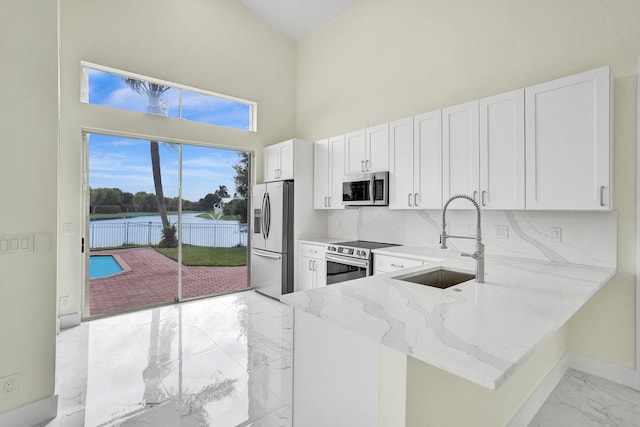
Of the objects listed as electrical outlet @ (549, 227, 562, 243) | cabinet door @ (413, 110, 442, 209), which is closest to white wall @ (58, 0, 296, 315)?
cabinet door @ (413, 110, 442, 209)

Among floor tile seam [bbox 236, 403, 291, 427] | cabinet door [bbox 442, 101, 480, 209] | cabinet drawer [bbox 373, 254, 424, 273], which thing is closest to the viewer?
floor tile seam [bbox 236, 403, 291, 427]

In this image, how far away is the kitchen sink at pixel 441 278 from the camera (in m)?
2.16

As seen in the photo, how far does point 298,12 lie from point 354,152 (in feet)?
8.48

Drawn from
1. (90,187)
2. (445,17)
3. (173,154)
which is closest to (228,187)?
(173,154)

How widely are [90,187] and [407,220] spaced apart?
12.5ft

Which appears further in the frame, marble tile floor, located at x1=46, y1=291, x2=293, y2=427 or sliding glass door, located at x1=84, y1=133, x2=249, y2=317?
sliding glass door, located at x1=84, y1=133, x2=249, y2=317

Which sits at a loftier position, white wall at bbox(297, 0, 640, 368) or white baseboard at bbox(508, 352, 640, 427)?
white wall at bbox(297, 0, 640, 368)

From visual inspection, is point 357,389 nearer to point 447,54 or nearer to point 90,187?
point 447,54

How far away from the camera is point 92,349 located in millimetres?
2930

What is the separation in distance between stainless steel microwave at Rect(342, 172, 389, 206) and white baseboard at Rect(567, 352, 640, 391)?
2150 mm

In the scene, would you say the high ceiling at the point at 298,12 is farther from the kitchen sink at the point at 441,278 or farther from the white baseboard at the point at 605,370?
the white baseboard at the point at 605,370

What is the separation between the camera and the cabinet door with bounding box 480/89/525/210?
2.57 m

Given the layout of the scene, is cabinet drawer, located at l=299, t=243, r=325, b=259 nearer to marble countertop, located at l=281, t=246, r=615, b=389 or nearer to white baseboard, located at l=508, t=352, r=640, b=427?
marble countertop, located at l=281, t=246, r=615, b=389

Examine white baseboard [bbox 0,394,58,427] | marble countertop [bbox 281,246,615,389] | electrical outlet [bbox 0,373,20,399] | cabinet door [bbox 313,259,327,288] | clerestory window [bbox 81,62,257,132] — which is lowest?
white baseboard [bbox 0,394,58,427]
